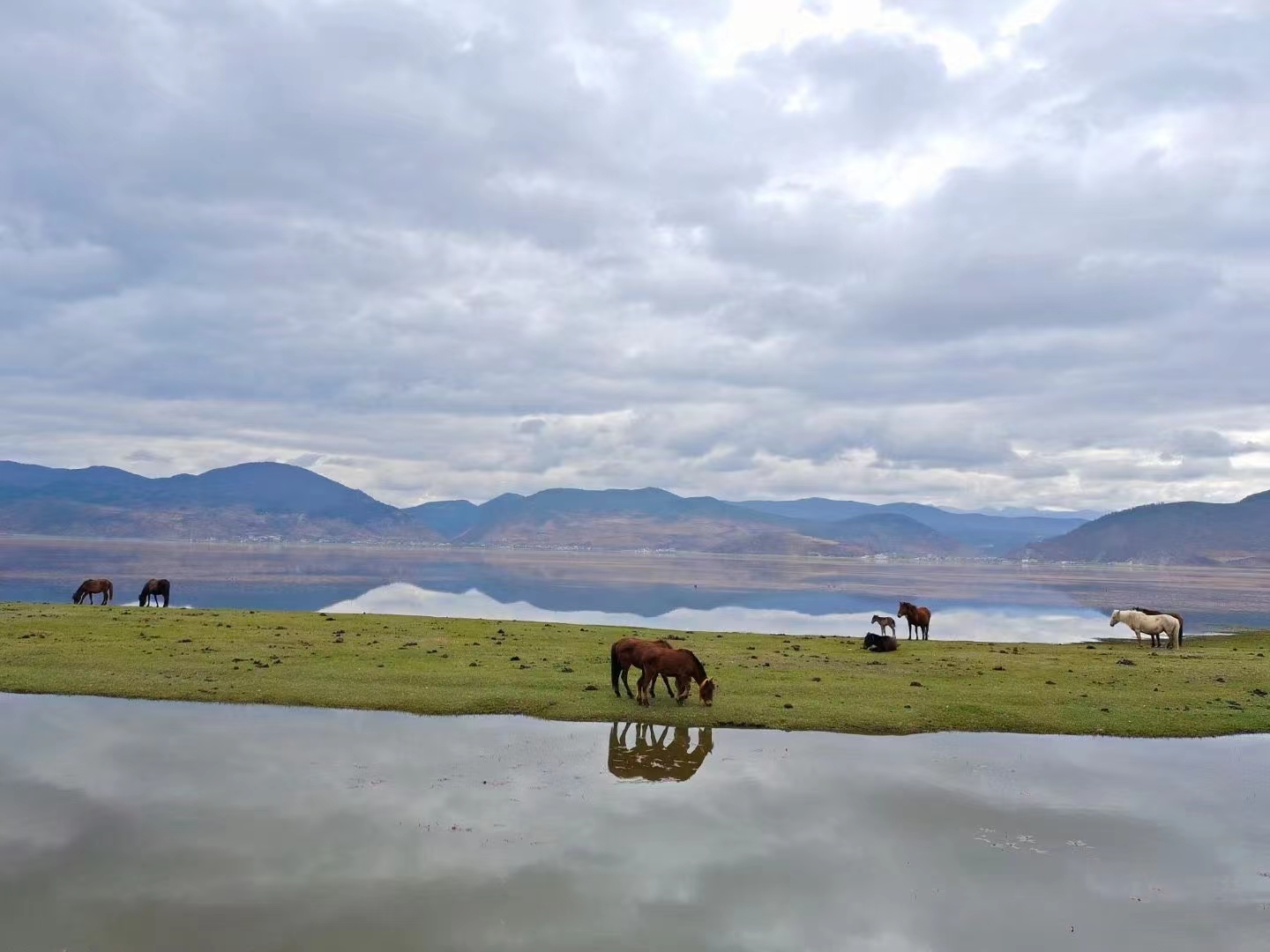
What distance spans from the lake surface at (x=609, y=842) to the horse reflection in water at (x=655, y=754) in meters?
0.10

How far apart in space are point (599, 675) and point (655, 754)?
9573mm

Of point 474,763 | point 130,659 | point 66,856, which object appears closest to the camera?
point 66,856

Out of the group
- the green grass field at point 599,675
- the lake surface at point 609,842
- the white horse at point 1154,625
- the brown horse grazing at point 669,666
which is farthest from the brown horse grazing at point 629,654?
the white horse at point 1154,625

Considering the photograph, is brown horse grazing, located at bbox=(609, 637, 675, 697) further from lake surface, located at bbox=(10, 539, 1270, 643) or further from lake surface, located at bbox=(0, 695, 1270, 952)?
lake surface, located at bbox=(10, 539, 1270, 643)

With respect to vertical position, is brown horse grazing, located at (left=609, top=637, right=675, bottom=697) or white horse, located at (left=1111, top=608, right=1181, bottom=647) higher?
brown horse grazing, located at (left=609, top=637, right=675, bottom=697)

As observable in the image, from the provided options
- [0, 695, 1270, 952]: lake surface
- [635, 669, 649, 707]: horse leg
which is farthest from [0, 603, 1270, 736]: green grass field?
[0, 695, 1270, 952]: lake surface

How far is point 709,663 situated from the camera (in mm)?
31672

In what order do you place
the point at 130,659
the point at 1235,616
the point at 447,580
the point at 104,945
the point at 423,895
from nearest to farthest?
the point at 104,945 → the point at 423,895 → the point at 130,659 → the point at 1235,616 → the point at 447,580

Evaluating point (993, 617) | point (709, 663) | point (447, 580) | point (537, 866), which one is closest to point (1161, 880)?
point (537, 866)

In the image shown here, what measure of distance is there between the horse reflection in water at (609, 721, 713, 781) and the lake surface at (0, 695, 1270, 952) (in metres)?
0.10

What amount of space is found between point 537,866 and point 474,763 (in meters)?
5.70

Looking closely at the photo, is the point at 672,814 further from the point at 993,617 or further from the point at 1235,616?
the point at 1235,616

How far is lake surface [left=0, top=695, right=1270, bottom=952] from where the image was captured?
10.4 metres

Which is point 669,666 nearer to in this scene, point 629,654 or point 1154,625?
point 629,654
